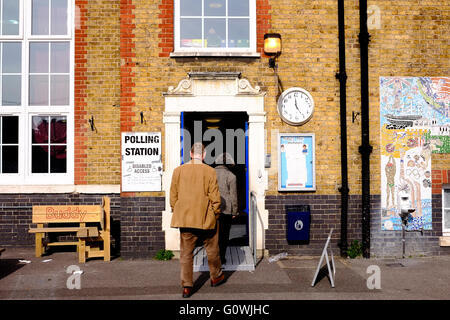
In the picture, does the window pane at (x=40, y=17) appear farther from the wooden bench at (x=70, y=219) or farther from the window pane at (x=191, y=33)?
the wooden bench at (x=70, y=219)

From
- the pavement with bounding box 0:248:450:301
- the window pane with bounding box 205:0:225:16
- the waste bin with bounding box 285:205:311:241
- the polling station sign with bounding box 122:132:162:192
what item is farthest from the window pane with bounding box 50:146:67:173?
the waste bin with bounding box 285:205:311:241

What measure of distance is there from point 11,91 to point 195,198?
508 centimetres

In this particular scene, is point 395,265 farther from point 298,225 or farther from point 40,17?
point 40,17

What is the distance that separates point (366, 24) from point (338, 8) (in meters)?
0.59

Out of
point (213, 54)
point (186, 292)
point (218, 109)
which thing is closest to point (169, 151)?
point (218, 109)

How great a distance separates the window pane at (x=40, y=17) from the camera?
27.2 feet

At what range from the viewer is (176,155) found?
762 centimetres

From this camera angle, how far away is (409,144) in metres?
7.80

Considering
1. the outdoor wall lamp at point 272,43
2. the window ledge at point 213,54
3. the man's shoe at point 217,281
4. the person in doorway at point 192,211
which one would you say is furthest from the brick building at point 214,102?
the person in doorway at point 192,211

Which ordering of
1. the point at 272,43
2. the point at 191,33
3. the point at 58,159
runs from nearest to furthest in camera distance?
the point at 272,43 < the point at 191,33 < the point at 58,159

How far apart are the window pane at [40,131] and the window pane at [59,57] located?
101cm

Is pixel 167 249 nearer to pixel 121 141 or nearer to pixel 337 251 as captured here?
pixel 121 141

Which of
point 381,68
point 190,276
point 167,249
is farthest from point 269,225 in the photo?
point 381,68

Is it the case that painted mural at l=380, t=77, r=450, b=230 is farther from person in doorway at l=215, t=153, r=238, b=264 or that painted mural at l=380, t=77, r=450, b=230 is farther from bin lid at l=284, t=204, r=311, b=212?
person in doorway at l=215, t=153, r=238, b=264
